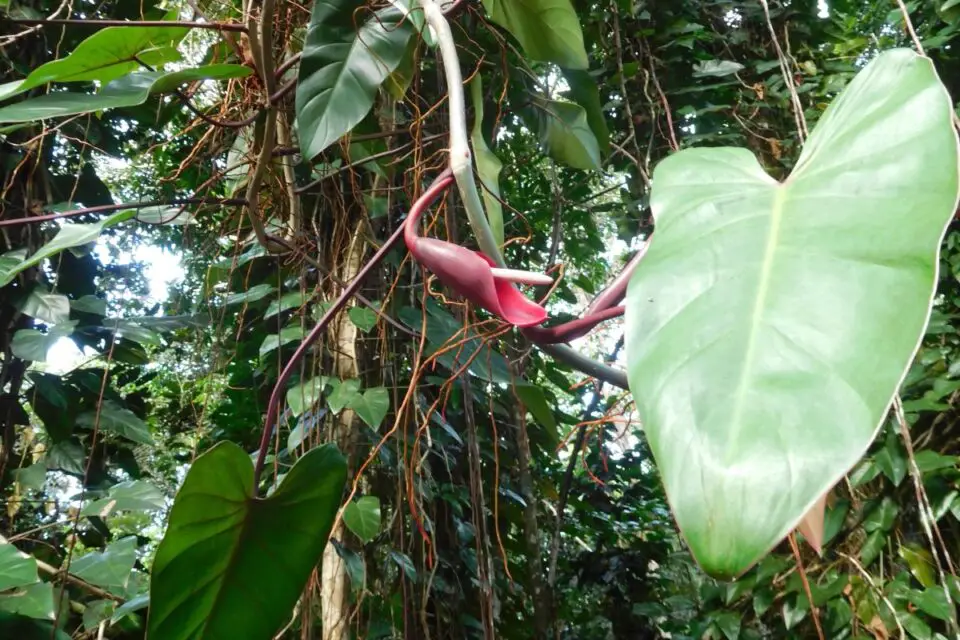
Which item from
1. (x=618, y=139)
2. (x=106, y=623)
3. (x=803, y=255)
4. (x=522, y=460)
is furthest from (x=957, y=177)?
(x=618, y=139)

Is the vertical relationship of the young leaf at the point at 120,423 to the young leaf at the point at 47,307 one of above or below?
below

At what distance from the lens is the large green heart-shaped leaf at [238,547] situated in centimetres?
55

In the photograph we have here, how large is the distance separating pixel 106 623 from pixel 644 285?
3.25 feet

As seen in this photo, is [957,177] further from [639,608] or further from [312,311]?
[639,608]

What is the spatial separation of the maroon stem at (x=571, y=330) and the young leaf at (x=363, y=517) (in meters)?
0.60

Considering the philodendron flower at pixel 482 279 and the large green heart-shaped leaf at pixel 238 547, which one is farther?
the large green heart-shaped leaf at pixel 238 547

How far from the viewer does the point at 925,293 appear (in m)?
0.22

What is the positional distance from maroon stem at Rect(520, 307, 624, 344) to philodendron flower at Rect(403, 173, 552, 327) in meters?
0.03

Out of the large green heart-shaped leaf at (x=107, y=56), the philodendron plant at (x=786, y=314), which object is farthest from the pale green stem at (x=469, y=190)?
the large green heart-shaped leaf at (x=107, y=56)

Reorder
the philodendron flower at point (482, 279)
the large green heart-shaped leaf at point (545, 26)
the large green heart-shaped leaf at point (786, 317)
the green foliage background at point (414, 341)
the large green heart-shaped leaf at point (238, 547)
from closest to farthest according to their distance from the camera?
the large green heart-shaped leaf at point (786, 317), the philodendron flower at point (482, 279), the large green heart-shaped leaf at point (238, 547), the large green heart-shaped leaf at point (545, 26), the green foliage background at point (414, 341)

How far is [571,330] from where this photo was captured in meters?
0.41

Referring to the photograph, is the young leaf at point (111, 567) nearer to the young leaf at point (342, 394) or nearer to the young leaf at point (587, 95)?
the young leaf at point (342, 394)

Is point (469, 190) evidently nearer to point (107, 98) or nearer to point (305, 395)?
point (107, 98)

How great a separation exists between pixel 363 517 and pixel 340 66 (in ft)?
1.87
